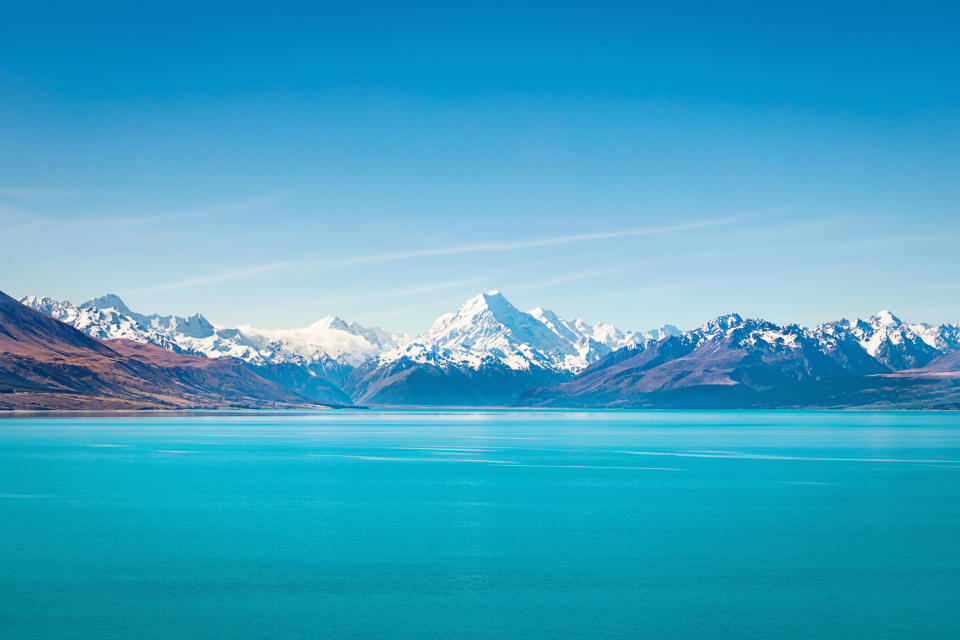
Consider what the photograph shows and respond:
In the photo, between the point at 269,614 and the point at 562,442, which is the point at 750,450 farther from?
the point at 269,614

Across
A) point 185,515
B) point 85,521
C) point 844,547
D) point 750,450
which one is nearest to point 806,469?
point 750,450

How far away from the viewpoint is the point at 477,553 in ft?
161

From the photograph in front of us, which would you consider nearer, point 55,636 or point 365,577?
point 55,636

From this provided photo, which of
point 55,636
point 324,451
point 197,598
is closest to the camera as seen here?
point 55,636

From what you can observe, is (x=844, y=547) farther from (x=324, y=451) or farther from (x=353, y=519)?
(x=324, y=451)

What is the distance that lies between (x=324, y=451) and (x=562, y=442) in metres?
49.6

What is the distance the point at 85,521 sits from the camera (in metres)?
59.8

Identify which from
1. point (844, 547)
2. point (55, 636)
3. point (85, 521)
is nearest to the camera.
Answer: point (55, 636)

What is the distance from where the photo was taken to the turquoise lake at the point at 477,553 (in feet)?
116

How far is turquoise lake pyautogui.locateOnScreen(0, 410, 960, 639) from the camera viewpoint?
35250 mm

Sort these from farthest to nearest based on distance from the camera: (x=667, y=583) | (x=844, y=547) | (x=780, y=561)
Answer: (x=844, y=547)
(x=780, y=561)
(x=667, y=583)

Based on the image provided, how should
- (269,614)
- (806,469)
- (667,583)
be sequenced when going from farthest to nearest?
1. (806,469)
2. (667,583)
3. (269,614)

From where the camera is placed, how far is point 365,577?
42969 millimetres

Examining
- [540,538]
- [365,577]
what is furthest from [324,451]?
[365,577]
